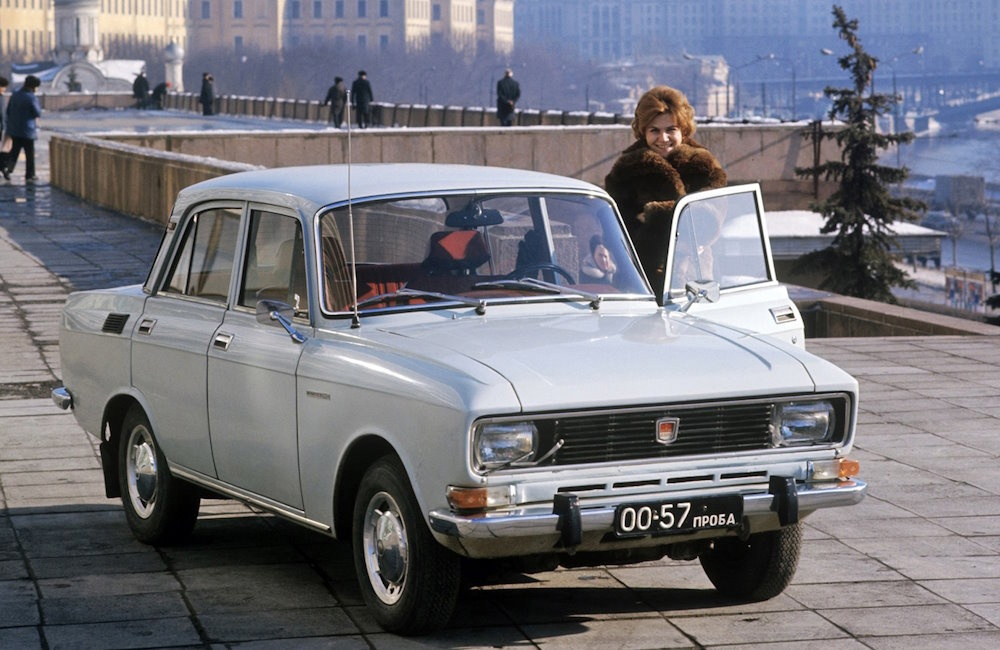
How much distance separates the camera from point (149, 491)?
744 cm

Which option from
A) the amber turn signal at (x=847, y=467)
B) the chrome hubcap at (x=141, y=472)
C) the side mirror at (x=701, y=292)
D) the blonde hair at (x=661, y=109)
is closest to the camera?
the amber turn signal at (x=847, y=467)

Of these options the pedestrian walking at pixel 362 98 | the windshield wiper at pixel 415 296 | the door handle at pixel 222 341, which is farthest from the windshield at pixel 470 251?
the pedestrian walking at pixel 362 98

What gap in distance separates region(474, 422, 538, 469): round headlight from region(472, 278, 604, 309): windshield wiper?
110 centimetres

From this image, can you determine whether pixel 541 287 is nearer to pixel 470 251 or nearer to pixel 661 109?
pixel 470 251

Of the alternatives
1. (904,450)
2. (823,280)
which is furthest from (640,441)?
(823,280)

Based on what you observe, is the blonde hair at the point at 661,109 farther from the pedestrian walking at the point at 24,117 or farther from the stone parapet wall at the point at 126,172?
the pedestrian walking at the point at 24,117

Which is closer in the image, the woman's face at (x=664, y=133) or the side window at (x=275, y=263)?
the side window at (x=275, y=263)

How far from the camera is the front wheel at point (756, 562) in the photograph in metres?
6.27

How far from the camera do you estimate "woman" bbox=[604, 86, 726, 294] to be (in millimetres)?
8391

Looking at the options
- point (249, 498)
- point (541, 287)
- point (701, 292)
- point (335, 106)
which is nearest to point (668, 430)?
point (541, 287)

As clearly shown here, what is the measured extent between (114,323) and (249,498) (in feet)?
4.19

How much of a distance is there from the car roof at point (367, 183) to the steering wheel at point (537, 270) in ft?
0.98

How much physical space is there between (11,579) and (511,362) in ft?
7.09

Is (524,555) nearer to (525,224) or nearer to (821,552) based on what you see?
(525,224)
